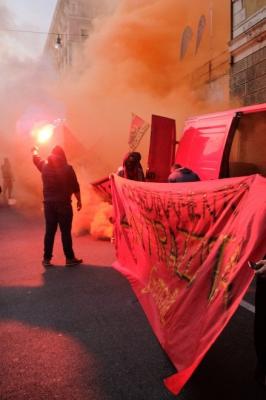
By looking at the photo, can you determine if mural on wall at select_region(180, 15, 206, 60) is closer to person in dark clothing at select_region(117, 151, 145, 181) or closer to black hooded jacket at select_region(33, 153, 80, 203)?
person in dark clothing at select_region(117, 151, 145, 181)

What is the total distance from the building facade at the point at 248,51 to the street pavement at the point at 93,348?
353 inches

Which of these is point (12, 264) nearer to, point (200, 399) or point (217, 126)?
point (217, 126)

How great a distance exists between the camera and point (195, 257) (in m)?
3.06

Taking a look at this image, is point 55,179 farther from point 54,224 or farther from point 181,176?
point 181,176

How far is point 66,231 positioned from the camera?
6.61m

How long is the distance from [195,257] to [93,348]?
1.34m

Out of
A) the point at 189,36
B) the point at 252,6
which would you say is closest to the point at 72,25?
the point at 189,36

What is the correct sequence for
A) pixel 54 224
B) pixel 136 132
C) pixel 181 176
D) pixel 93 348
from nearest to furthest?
pixel 93 348 < pixel 181 176 < pixel 54 224 < pixel 136 132

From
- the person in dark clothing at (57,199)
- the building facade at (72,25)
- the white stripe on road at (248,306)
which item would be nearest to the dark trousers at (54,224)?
the person in dark clothing at (57,199)

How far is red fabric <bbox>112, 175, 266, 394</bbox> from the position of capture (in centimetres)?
245

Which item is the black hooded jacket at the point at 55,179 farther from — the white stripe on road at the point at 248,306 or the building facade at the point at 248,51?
the building facade at the point at 248,51

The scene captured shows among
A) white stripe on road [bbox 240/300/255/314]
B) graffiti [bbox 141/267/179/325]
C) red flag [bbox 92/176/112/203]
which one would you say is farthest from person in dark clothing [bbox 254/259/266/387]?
red flag [bbox 92/176/112/203]

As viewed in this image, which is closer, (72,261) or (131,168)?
(72,261)

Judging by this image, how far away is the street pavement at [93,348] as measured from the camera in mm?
2969
